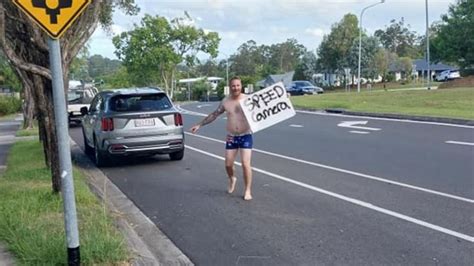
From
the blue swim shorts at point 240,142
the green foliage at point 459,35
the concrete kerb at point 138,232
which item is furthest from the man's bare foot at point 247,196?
the green foliage at point 459,35

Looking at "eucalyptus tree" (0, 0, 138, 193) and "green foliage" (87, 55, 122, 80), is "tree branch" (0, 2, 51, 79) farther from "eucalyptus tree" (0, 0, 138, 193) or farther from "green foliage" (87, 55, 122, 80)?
"green foliage" (87, 55, 122, 80)

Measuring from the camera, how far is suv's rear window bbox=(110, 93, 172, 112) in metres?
12.2

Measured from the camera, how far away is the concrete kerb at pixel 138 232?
5684 mm

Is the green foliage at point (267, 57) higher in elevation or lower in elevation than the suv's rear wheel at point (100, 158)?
higher

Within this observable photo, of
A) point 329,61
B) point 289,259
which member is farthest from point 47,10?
point 329,61

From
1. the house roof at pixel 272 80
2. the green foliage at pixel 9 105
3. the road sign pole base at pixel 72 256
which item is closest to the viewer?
the road sign pole base at pixel 72 256

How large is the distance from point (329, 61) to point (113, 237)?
68181mm

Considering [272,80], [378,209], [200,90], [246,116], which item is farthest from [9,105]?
[378,209]

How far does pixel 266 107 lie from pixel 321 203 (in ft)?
5.22

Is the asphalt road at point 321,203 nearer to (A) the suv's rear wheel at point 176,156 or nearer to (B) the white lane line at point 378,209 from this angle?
(B) the white lane line at point 378,209

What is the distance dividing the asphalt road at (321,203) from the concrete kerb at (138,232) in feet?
0.50

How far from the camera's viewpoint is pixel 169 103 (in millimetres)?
12531

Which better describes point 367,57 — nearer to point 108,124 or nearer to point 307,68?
point 307,68

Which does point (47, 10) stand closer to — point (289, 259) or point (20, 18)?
point (289, 259)
